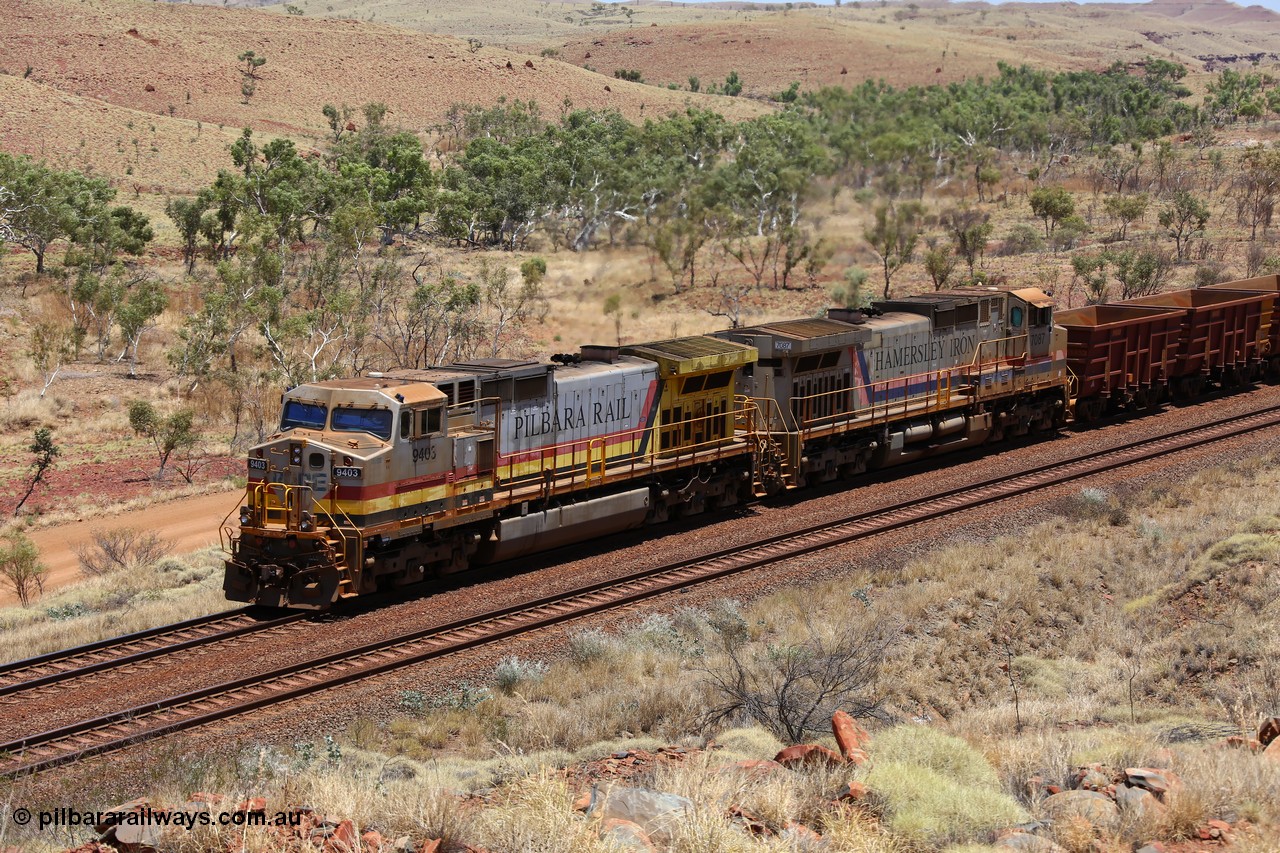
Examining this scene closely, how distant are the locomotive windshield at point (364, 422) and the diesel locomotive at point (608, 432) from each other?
3 cm

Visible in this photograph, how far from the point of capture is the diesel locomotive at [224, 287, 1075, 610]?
1894 centimetres

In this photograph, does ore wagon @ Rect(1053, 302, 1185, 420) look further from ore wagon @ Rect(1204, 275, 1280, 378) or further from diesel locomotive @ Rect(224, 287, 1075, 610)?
ore wagon @ Rect(1204, 275, 1280, 378)

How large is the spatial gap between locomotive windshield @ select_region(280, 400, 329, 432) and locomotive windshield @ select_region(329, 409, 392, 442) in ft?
0.79

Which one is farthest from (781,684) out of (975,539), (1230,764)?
(975,539)

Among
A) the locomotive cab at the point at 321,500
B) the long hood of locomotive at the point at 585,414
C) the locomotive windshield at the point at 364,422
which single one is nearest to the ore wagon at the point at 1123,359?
the long hood of locomotive at the point at 585,414

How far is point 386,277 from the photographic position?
160 feet

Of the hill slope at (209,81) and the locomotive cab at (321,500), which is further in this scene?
the hill slope at (209,81)

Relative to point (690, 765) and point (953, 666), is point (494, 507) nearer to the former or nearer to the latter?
point (953, 666)

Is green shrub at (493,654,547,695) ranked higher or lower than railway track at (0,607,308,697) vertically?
higher

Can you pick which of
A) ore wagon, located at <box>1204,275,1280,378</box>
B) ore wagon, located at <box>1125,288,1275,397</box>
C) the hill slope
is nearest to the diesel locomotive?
ore wagon, located at <box>1125,288,1275,397</box>

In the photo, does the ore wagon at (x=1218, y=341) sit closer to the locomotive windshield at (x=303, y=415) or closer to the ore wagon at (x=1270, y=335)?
the ore wagon at (x=1270, y=335)

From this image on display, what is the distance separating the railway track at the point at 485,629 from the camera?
14602mm

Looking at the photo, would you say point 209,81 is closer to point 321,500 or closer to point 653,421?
point 653,421

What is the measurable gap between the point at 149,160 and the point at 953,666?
79672mm
